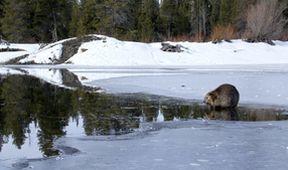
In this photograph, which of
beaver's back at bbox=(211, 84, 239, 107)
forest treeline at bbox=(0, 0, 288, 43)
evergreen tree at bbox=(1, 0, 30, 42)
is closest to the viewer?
beaver's back at bbox=(211, 84, 239, 107)

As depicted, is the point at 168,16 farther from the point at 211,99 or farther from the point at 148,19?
the point at 211,99

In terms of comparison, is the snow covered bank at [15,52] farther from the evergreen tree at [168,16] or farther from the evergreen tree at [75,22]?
the evergreen tree at [168,16]

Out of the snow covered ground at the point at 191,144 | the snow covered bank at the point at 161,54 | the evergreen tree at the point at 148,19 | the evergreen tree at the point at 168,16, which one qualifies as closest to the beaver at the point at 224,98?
the snow covered ground at the point at 191,144

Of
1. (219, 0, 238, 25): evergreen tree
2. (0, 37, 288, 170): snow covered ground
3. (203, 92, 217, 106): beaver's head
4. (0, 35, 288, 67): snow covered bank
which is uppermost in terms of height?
(219, 0, 238, 25): evergreen tree

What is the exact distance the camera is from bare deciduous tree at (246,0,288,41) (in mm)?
41719

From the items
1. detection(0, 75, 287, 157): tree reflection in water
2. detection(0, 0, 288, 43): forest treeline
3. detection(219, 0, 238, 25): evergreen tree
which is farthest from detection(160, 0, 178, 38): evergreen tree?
detection(0, 75, 287, 157): tree reflection in water

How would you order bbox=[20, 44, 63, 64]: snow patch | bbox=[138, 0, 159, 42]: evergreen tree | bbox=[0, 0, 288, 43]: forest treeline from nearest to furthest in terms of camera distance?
1. bbox=[20, 44, 63, 64]: snow patch
2. bbox=[0, 0, 288, 43]: forest treeline
3. bbox=[138, 0, 159, 42]: evergreen tree

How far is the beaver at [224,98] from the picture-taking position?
13.5m

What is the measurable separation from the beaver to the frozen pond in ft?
0.99

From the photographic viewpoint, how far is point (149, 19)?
61.5 metres

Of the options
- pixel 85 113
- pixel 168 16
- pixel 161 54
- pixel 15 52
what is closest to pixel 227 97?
pixel 85 113

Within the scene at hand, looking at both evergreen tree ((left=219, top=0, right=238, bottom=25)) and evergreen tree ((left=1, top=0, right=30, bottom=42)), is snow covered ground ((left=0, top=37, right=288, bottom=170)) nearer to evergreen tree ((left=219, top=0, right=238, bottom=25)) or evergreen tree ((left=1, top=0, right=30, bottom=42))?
evergreen tree ((left=1, top=0, right=30, bottom=42))

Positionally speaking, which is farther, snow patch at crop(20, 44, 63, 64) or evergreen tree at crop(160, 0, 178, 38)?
evergreen tree at crop(160, 0, 178, 38)

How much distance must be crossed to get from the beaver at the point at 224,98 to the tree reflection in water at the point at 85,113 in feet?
0.98
